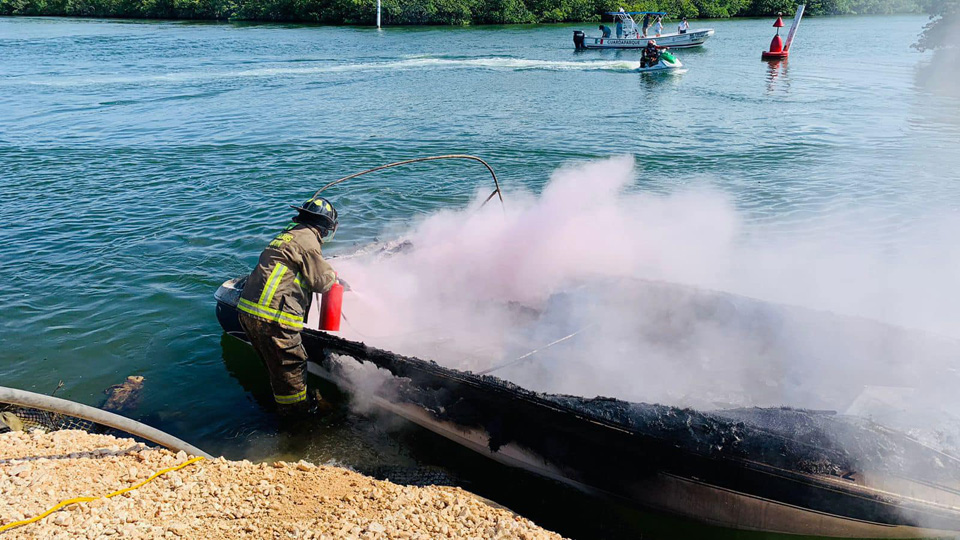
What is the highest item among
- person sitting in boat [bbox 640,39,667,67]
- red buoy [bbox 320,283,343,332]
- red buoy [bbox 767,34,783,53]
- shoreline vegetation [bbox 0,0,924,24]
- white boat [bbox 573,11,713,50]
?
shoreline vegetation [bbox 0,0,924,24]

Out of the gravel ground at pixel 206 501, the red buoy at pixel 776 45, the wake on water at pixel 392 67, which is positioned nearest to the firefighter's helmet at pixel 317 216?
the gravel ground at pixel 206 501

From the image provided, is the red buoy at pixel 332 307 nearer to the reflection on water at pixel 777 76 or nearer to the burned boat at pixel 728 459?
the burned boat at pixel 728 459

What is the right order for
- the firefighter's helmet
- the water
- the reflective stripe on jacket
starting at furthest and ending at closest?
the water → the firefighter's helmet → the reflective stripe on jacket

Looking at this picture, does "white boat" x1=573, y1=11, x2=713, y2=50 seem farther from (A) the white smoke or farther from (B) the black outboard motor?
(A) the white smoke

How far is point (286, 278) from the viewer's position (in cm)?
567

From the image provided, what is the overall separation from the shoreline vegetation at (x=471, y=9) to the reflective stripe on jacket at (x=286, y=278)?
5456 centimetres

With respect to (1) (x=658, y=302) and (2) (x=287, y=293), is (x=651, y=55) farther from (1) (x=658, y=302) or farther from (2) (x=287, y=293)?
(2) (x=287, y=293)

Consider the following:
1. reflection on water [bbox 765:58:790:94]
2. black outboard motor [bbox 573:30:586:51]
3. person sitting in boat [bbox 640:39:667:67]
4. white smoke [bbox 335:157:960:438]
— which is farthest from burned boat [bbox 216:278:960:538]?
black outboard motor [bbox 573:30:586:51]

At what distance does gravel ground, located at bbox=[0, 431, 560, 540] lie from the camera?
402cm

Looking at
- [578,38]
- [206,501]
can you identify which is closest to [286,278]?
[206,501]

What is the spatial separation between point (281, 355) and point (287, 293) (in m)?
0.62

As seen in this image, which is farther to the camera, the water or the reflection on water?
the reflection on water

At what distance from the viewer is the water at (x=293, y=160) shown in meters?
7.46

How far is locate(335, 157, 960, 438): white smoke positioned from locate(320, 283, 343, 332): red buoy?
3.34 feet
